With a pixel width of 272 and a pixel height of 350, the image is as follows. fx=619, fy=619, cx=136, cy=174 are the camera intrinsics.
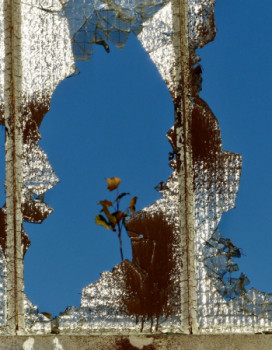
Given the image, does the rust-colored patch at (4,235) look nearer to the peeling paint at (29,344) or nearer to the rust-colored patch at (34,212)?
the rust-colored patch at (34,212)

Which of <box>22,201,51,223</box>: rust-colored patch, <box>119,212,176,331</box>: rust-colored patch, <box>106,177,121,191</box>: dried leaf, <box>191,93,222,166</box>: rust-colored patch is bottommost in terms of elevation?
<box>119,212,176,331</box>: rust-colored patch

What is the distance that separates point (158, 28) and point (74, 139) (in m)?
0.40

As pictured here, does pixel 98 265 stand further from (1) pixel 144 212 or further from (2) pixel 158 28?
(2) pixel 158 28

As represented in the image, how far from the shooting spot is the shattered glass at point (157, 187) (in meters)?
1.69

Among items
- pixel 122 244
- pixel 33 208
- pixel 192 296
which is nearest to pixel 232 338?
pixel 192 296

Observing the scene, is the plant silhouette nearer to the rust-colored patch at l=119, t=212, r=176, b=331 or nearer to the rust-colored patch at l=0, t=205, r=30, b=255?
the rust-colored patch at l=119, t=212, r=176, b=331

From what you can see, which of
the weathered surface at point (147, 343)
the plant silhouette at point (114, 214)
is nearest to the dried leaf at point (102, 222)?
the plant silhouette at point (114, 214)

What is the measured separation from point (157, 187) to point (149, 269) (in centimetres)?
23

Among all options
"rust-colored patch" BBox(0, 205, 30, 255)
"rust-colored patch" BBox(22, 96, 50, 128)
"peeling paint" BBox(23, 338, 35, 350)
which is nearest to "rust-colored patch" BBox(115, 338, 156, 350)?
"peeling paint" BBox(23, 338, 35, 350)

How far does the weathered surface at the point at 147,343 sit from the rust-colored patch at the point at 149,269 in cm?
7

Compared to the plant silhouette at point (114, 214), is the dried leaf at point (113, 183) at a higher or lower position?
higher

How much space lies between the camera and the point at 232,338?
163 cm

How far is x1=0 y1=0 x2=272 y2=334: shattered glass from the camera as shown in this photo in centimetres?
169

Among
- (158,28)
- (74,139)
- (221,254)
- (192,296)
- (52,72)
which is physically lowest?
(192,296)
